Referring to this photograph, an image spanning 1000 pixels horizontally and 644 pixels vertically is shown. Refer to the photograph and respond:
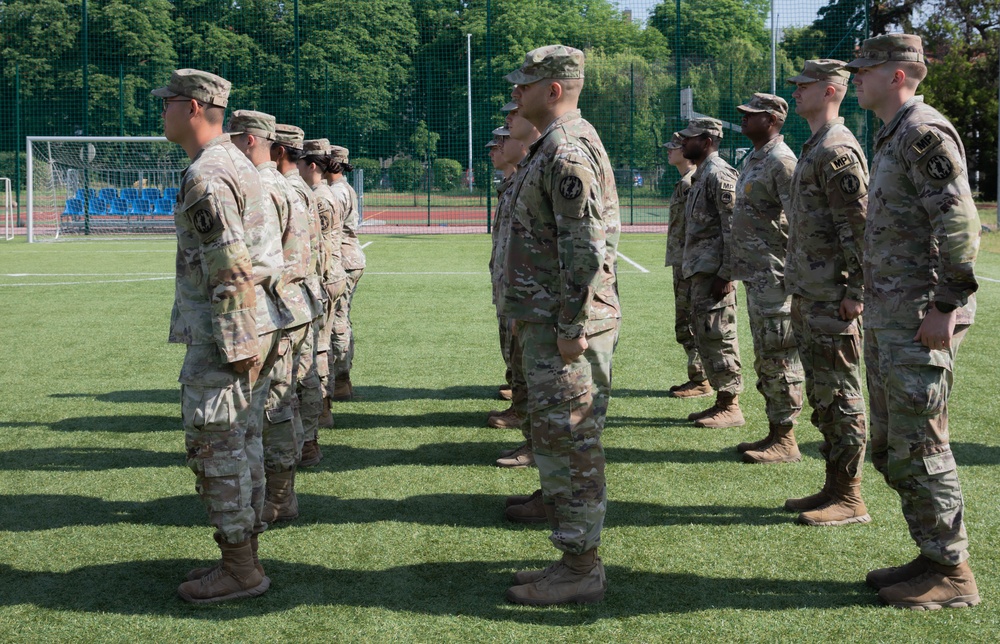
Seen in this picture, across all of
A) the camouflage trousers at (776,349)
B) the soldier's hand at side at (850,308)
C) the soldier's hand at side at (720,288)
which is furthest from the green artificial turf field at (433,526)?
the soldier's hand at side at (850,308)

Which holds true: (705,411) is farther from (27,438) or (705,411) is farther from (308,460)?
(27,438)

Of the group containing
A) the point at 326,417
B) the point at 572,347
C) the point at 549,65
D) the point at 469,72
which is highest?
the point at 469,72

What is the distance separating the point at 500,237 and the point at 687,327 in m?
3.92

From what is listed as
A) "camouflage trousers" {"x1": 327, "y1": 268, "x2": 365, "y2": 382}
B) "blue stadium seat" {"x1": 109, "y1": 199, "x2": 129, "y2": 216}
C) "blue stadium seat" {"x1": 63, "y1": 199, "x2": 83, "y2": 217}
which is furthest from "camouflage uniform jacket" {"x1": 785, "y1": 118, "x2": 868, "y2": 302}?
"blue stadium seat" {"x1": 109, "y1": 199, "x2": 129, "y2": 216}

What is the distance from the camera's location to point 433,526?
5.27 meters

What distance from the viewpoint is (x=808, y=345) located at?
5.27 m

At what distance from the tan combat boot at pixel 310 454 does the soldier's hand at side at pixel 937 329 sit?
3.91 meters

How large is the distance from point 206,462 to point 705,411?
14.3 ft

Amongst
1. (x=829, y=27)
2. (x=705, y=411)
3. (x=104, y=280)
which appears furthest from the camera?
(x=829, y=27)

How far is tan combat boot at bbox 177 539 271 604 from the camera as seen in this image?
168 inches

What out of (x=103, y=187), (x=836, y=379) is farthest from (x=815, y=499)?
(x=103, y=187)

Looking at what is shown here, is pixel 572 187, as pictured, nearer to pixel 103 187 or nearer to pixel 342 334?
pixel 342 334

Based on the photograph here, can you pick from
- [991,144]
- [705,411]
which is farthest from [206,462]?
[991,144]

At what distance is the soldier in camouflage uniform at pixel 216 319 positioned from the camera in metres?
4.01
